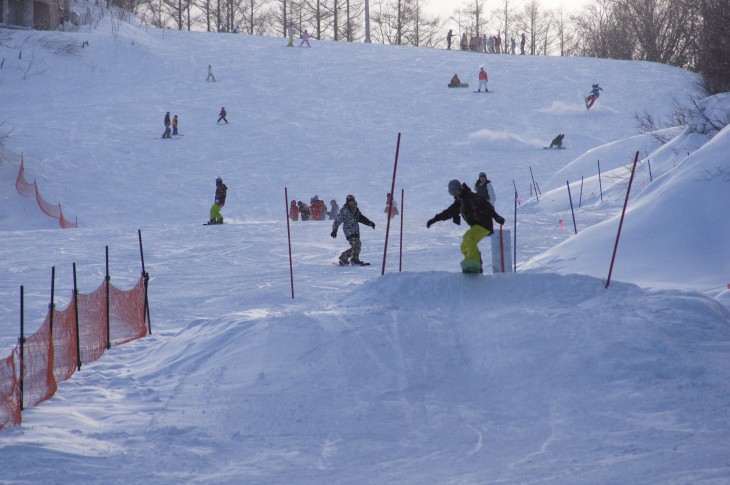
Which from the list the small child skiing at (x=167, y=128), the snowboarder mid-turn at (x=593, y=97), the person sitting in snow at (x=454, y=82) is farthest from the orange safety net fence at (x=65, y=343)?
the person sitting in snow at (x=454, y=82)

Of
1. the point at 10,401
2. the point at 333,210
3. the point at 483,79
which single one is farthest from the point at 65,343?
the point at 483,79

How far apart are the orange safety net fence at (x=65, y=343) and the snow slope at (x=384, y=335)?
0.21 m

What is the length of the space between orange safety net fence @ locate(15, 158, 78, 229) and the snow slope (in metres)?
0.42

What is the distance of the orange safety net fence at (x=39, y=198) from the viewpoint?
26.1 m

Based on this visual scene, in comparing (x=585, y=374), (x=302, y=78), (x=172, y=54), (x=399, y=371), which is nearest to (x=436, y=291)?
(x=399, y=371)

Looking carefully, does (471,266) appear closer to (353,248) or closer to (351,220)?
(351,220)

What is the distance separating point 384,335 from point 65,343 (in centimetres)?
333

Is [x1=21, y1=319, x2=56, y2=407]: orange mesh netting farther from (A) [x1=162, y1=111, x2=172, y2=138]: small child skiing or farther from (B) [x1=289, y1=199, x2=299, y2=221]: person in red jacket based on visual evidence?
(A) [x1=162, y1=111, x2=172, y2=138]: small child skiing

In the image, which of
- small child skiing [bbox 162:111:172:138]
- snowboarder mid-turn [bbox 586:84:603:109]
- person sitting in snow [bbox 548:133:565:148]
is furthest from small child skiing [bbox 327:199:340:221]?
snowboarder mid-turn [bbox 586:84:603:109]

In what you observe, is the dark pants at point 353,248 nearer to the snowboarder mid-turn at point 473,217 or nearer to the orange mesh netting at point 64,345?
the snowboarder mid-turn at point 473,217

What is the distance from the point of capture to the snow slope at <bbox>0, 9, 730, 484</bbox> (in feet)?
19.4

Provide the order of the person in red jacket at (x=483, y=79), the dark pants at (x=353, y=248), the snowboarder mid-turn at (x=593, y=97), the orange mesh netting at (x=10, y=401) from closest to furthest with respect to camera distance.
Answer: the orange mesh netting at (x=10, y=401) → the dark pants at (x=353, y=248) → the snowboarder mid-turn at (x=593, y=97) → the person in red jacket at (x=483, y=79)

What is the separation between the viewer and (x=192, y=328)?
988 cm

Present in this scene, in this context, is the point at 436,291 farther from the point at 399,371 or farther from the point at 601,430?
the point at 601,430
